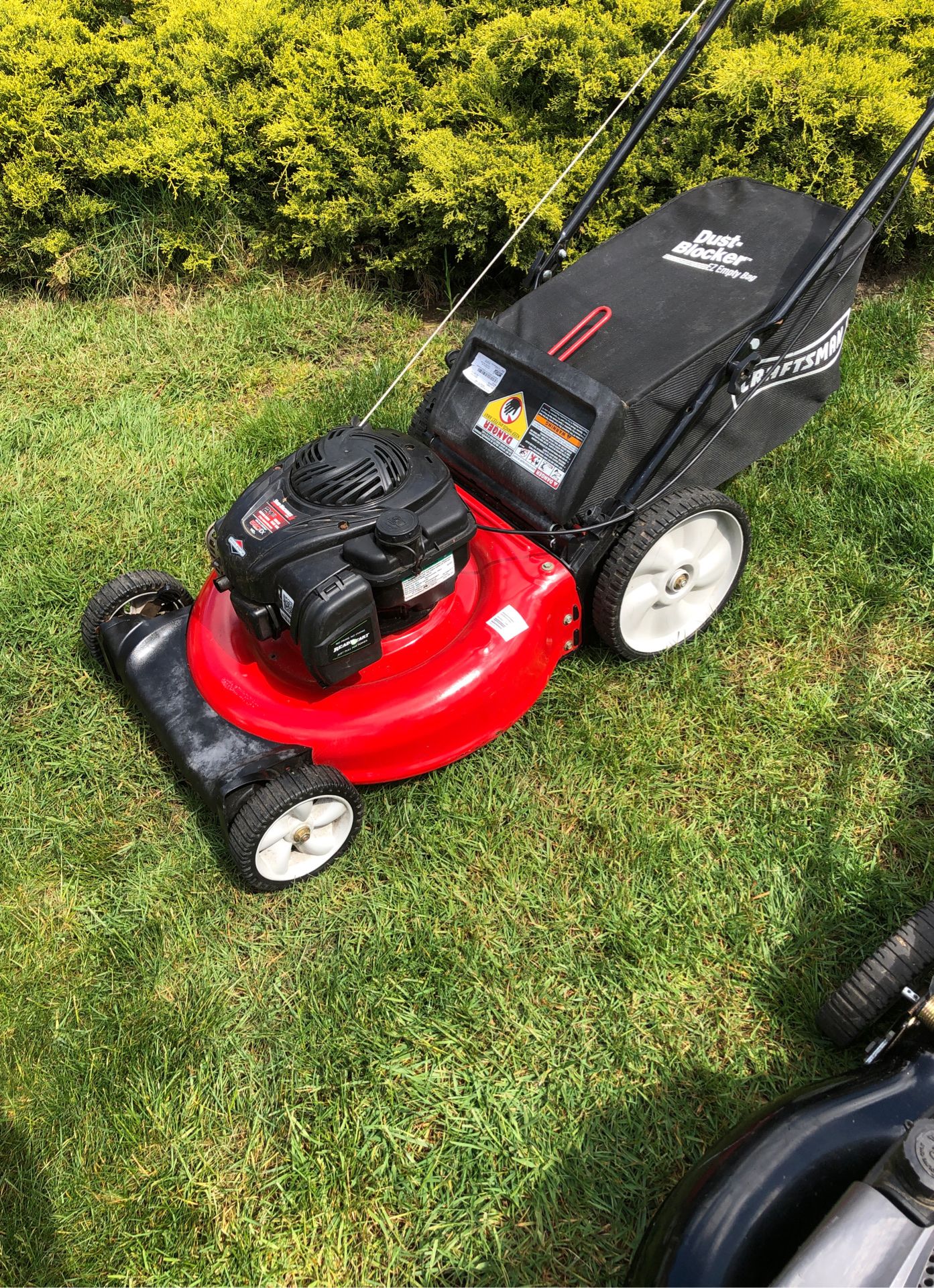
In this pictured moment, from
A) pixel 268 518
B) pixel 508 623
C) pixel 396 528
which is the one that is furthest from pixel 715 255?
pixel 268 518

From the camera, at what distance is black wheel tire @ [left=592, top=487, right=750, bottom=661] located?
8.62 feet

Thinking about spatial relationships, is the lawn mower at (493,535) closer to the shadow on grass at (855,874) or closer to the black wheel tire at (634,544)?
the black wheel tire at (634,544)

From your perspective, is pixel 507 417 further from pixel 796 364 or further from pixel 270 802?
pixel 270 802

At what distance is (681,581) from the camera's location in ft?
9.34

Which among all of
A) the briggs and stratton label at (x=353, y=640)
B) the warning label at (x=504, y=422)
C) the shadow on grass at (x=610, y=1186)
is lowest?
the shadow on grass at (x=610, y=1186)

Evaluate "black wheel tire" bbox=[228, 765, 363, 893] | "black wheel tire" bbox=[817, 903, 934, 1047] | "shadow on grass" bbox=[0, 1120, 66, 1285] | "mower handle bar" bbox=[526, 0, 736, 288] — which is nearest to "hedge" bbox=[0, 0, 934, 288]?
"mower handle bar" bbox=[526, 0, 736, 288]

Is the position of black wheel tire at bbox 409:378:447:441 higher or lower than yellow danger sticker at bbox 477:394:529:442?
lower

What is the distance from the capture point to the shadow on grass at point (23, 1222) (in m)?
1.96

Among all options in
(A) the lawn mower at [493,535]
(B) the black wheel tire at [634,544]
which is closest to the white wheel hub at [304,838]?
(A) the lawn mower at [493,535]

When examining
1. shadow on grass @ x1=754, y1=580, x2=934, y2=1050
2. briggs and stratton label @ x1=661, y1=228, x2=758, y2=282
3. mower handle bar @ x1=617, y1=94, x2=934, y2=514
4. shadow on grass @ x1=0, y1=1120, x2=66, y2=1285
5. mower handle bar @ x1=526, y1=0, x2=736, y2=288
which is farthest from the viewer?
mower handle bar @ x1=526, y1=0, x2=736, y2=288

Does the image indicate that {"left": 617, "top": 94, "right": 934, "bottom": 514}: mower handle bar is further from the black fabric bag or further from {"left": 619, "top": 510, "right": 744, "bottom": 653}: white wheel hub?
{"left": 619, "top": 510, "right": 744, "bottom": 653}: white wheel hub

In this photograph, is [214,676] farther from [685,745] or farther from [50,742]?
[685,745]

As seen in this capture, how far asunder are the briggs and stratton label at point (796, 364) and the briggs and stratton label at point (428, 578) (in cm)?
90

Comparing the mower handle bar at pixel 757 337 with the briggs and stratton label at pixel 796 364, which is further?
the briggs and stratton label at pixel 796 364
